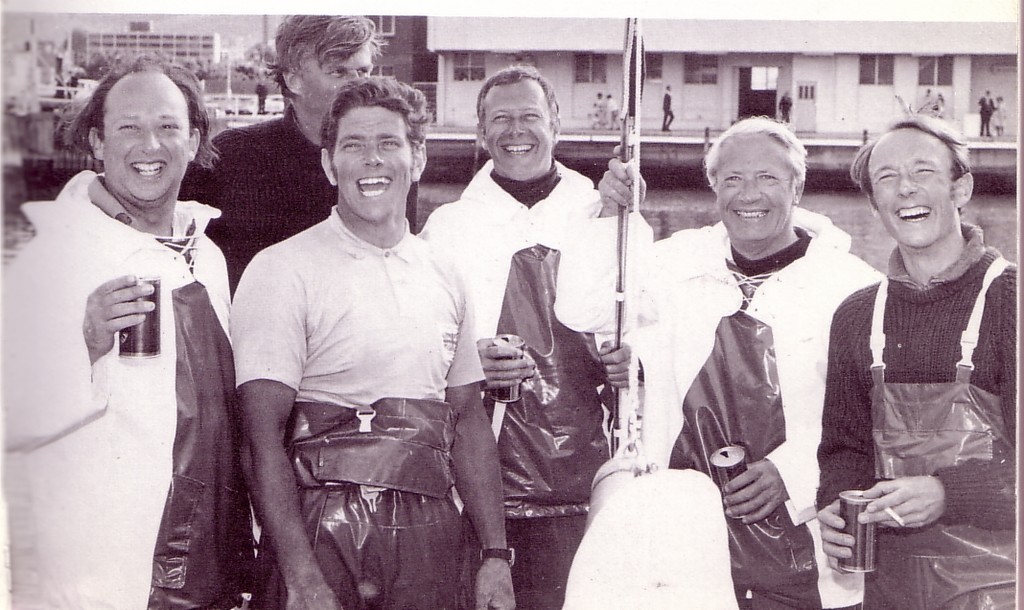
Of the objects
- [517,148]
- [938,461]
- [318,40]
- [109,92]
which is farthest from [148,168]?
[938,461]

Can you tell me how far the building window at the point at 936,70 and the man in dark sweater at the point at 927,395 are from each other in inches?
4.8

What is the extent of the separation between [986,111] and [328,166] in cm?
173

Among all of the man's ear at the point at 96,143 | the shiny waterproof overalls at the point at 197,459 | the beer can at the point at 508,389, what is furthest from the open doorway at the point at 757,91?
the man's ear at the point at 96,143

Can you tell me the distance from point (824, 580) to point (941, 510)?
349 millimetres

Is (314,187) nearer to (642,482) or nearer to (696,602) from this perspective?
→ (642,482)

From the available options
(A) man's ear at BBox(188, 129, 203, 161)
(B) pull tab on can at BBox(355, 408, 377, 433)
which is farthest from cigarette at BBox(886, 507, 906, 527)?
(A) man's ear at BBox(188, 129, 203, 161)

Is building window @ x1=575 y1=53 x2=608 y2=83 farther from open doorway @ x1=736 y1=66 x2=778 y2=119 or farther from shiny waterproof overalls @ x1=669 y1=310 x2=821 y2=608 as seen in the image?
shiny waterproof overalls @ x1=669 y1=310 x2=821 y2=608

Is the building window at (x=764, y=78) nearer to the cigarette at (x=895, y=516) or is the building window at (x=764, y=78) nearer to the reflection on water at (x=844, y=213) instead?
the reflection on water at (x=844, y=213)

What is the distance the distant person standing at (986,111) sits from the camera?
2678mm

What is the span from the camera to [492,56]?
104 inches

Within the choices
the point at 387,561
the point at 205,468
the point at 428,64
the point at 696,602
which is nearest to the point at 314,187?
the point at 428,64

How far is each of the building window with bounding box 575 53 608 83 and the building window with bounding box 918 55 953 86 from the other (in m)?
0.85

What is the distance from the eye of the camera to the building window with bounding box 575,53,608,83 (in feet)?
8.63

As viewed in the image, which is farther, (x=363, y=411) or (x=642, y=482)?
(x=642, y=482)
